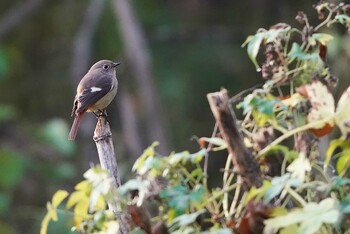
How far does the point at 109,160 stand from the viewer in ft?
7.48

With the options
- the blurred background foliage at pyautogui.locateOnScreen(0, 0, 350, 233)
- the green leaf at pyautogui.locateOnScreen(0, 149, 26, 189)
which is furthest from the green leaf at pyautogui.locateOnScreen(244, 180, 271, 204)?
the green leaf at pyautogui.locateOnScreen(0, 149, 26, 189)

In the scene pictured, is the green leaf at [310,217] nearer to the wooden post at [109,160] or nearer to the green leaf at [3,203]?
the wooden post at [109,160]

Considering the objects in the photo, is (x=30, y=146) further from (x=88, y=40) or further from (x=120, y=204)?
(x=120, y=204)

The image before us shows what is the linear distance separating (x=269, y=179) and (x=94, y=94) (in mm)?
2040

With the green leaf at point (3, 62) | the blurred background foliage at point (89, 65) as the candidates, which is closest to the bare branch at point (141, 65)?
the blurred background foliage at point (89, 65)

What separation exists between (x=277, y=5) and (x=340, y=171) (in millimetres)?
7451

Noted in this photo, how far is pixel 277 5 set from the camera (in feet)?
30.5

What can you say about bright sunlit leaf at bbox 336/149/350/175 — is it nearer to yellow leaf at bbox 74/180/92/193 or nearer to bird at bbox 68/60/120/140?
yellow leaf at bbox 74/180/92/193

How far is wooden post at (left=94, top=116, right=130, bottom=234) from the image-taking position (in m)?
1.99

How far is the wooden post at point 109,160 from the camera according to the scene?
1.99 meters

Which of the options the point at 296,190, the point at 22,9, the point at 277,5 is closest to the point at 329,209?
the point at 296,190

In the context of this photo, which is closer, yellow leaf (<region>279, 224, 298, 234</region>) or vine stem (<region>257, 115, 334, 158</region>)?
yellow leaf (<region>279, 224, 298, 234</region>)

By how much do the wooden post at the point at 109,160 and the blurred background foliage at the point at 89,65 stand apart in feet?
14.6

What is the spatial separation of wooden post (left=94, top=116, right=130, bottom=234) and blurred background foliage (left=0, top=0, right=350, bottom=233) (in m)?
4.45
